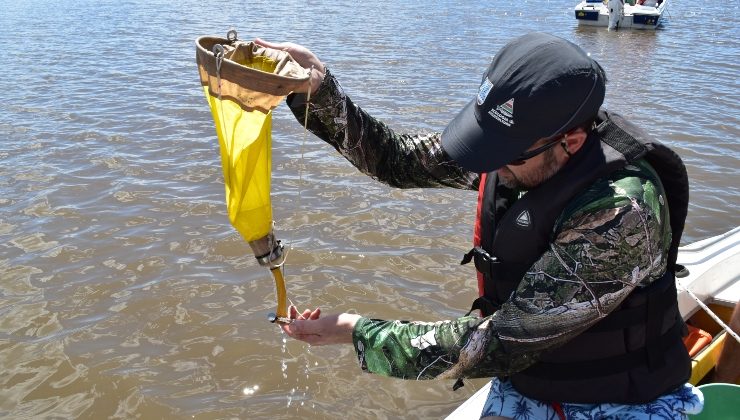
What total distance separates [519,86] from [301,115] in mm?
1051

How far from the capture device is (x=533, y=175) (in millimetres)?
2182

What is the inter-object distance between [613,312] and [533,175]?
0.51 metres

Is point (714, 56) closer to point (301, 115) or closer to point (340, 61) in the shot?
point (340, 61)

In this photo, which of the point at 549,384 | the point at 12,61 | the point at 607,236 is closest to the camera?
the point at 607,236

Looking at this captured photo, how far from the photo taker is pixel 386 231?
247 inches

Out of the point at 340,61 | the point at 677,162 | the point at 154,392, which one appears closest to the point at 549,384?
the point at 677,162

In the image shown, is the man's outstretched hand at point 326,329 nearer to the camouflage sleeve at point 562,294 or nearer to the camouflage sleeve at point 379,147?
the camouflage sleeve at point 562,294

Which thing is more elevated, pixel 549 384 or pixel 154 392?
pixel 549 384

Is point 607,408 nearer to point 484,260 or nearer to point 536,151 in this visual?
point 484,260

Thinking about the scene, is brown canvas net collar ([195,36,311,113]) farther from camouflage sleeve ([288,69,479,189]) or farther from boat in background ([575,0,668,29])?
boat in background ([575,0,668,29])

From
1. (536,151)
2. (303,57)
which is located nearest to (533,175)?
(536,151)

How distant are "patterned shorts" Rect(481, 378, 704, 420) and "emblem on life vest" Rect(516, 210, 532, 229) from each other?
2.25 feet

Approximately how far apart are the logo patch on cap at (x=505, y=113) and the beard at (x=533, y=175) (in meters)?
0.20

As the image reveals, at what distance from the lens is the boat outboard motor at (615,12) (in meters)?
20.4
